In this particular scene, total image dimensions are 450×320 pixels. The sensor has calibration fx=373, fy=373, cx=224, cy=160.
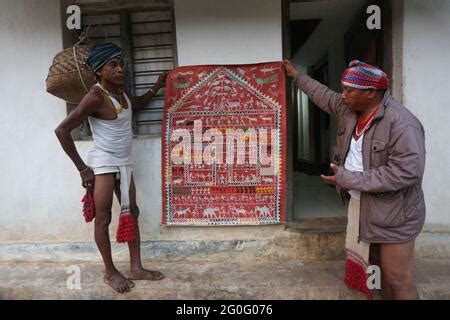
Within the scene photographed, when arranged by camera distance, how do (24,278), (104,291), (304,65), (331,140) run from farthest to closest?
(304,65)
(331,140)
(24,278)
(104,291)

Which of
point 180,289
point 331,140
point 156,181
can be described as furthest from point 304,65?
point 180,289

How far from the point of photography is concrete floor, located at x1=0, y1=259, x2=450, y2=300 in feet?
9.96

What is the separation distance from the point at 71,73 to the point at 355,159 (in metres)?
2.29

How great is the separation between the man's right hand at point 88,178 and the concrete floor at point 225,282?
90cm

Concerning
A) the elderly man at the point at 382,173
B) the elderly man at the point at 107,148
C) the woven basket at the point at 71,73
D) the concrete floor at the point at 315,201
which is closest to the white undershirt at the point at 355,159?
the elderly man at the point at 382,173

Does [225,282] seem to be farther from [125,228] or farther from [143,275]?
[125,228]

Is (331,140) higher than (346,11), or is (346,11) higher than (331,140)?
(346,11)

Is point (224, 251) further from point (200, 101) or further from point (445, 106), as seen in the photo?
point (445, 106)

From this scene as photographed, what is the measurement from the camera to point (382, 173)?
2.25m

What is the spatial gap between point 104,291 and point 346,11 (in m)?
4.17

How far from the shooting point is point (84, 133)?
373 cm

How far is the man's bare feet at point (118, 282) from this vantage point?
118 inches

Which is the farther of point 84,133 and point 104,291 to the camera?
point 84,133

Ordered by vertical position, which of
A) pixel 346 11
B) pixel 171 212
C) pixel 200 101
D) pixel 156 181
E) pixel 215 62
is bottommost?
pixel 171 212
